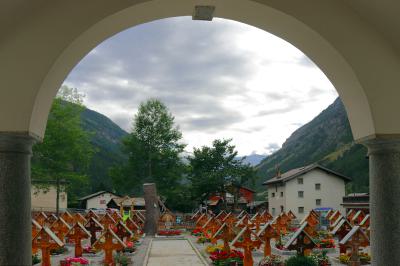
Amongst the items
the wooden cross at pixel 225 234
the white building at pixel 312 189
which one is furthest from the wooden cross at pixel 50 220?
the white building at pixel 312 189

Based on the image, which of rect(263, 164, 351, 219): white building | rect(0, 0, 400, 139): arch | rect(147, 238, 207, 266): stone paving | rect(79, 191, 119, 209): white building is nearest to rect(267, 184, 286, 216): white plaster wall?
rect(263, 164, 351, 219): white building

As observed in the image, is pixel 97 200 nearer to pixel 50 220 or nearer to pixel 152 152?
pixel 152 152

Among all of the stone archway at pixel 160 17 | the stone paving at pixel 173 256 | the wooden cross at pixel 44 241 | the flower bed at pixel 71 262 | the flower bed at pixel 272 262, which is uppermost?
the stone archway at pixel 160 17

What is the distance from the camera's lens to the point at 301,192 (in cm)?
5081

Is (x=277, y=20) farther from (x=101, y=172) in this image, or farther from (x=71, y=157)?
(x=101, y=172)

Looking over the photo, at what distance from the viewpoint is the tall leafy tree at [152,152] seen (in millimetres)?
51438

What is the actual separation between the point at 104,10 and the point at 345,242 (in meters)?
10.9

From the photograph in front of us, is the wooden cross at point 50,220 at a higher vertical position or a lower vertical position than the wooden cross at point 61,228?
lower

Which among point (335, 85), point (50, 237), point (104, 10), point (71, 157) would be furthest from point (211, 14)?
point (71, 157)

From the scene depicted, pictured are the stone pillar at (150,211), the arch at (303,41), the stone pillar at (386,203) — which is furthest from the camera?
the stone pillar at (150,211)

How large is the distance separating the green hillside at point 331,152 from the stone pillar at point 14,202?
194ft

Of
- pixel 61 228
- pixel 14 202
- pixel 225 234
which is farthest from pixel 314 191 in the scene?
pixel 14 202

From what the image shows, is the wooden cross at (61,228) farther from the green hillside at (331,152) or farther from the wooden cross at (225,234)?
the green hillside at (331,152)

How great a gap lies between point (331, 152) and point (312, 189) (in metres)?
61.6
